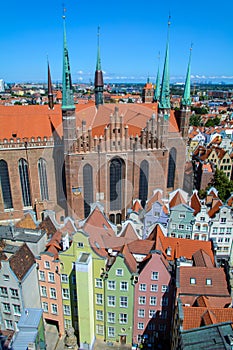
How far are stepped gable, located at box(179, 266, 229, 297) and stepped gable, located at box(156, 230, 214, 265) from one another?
3.47 meters

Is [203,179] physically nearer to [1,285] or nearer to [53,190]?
[53,190]

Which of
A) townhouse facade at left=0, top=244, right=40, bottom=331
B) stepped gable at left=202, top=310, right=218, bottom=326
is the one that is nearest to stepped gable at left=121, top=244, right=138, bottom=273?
stepped gable at left=202, top=310, right=218, bottom=326

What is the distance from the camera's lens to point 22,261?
2478 centimetres

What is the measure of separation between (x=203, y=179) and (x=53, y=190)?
2914 centimetres

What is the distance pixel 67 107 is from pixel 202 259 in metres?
24.8

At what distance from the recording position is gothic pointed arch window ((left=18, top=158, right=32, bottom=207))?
44.3 meters

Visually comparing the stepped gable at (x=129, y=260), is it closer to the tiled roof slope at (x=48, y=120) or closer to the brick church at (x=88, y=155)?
the brick church at (x=88, y=155)

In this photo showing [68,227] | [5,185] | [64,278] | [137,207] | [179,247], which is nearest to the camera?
[64,278]

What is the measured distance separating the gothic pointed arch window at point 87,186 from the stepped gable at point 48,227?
33.9ft

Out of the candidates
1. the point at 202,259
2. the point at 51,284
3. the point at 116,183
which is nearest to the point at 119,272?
the point at 51,284

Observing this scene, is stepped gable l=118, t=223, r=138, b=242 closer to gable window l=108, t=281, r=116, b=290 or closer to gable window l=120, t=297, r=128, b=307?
gable window l=108, t=281, r=116, b=290

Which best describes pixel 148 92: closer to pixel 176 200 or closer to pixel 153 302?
pixel 176 200

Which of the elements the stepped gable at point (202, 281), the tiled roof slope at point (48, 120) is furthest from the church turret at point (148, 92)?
A: the stepped gable at point (202, 281)

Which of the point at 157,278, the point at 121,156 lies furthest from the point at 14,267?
the point at 121,156
